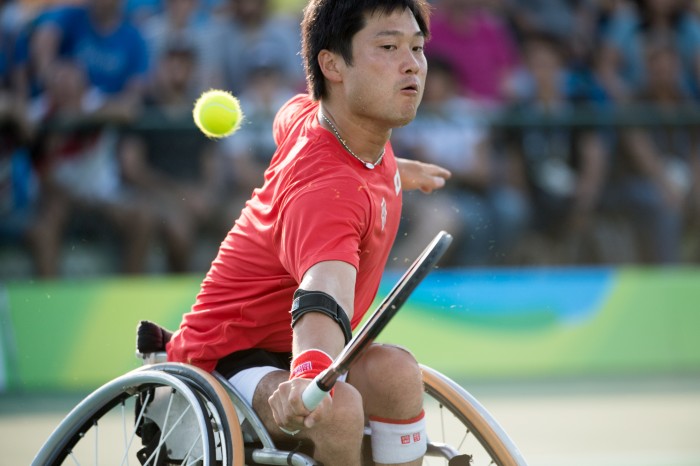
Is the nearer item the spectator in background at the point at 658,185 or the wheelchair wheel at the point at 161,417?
the wheelchair wheel at the point at 161,417

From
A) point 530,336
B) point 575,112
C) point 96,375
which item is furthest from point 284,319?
point 575,112

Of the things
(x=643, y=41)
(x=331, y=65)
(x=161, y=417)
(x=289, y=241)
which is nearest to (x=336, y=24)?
(x=331, y=65)

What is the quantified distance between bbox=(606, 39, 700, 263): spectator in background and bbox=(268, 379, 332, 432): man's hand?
22.8ft

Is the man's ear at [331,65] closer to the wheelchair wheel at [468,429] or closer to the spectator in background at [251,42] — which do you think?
the wheelchair wheel at [468,429]

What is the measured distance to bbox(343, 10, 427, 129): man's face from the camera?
3559 millimetres

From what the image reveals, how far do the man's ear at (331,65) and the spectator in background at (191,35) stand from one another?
548 centimetres

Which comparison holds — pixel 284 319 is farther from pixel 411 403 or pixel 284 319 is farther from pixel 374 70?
pixel 374 70

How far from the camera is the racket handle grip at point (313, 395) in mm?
2934

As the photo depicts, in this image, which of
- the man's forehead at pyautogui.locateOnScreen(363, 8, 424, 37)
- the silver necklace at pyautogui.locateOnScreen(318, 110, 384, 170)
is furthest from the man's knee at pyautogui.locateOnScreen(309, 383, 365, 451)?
the man's forehead at pyautogui.locateOnScreen(363, 8, 424, 37)

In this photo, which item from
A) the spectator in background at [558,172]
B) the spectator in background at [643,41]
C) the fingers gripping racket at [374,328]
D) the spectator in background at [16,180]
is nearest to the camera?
the fingers gripping racket at [374,328]

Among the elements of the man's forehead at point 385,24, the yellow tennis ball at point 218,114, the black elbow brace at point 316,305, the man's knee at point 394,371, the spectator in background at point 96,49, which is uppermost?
the spectator in background at point 96,49

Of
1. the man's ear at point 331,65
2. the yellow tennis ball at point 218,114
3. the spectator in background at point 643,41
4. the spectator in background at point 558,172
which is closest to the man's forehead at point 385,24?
the man's ear at point 331,65

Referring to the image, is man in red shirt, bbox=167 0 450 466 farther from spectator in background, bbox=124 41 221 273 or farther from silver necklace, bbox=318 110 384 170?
spectator in background, bbox=124 41 221 273

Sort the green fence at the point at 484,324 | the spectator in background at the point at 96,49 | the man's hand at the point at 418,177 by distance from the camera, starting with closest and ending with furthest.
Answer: the man's hand at the point at 418,177 < the green fence at the point at 484,324 < the spectator in background at the point at 96,49
